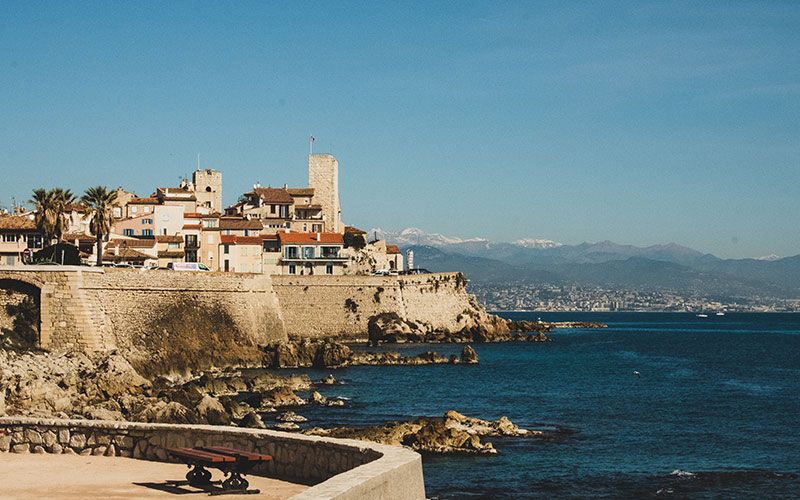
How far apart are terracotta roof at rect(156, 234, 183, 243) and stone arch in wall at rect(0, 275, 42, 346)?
38.8m

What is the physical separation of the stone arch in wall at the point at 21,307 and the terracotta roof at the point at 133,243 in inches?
1254

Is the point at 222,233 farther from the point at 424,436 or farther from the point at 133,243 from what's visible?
the point at 424,436

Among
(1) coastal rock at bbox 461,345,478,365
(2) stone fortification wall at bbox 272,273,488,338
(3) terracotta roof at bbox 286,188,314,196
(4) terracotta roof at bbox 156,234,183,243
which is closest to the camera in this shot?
(1) coastal rock at bbox 461,345,478,365

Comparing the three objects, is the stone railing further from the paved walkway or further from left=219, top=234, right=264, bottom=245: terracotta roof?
left=219, top=234, right=264, bottom=245: terracotta roof

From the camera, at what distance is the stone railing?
12641 mm

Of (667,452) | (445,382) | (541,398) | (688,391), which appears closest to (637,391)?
(688,391)

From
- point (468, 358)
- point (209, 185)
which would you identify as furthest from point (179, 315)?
point (209, 185)

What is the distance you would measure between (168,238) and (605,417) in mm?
55925

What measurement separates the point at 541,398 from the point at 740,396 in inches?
574

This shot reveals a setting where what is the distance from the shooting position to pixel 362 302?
3738 inches

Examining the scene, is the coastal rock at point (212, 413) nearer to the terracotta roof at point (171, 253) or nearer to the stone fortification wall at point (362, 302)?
the stone fortification wall at point (362, 302)

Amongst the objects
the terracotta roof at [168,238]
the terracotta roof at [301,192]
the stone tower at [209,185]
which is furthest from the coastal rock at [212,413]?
the stone tower at [209,185]

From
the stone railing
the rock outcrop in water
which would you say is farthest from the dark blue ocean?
the stone railing

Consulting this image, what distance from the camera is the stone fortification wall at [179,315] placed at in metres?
56.5
